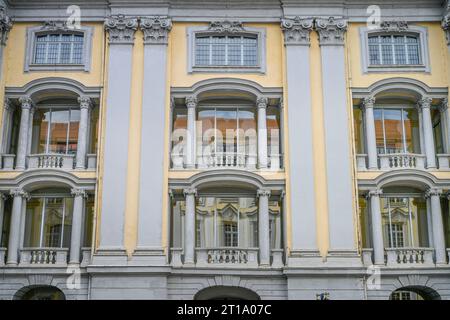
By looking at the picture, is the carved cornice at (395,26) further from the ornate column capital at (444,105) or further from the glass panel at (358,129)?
the glass panel at (358,129)

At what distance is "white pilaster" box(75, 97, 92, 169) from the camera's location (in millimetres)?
27670

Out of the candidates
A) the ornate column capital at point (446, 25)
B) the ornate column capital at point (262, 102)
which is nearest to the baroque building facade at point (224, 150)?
the ornate column capital at point (262, 102)

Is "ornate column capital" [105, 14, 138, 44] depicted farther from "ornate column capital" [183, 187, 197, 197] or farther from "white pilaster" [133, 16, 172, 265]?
"ornate column capital" [183, 187, 197, 197]

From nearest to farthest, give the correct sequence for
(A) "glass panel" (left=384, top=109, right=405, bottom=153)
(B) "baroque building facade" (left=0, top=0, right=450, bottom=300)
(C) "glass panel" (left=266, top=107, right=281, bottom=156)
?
(B) "baroque building facade" (left=0, top=0, right=450, bottom=300), (C) "glass panel" (left=266, top=107, right=281, bottom=156), (A) "glass panel" (left=384, top=109, right=405, bottom=153)

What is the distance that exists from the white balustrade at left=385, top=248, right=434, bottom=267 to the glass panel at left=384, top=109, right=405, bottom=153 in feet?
14.4

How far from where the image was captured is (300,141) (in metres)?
27.5

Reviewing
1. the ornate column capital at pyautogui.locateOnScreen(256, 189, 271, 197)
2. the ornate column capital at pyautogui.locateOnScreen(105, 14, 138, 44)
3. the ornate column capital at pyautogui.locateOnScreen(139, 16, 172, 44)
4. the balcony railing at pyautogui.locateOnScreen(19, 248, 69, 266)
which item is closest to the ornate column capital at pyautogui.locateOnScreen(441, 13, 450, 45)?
the ornate column capital at pyautogui.locateOnScreen(256, 189, 271, 197)

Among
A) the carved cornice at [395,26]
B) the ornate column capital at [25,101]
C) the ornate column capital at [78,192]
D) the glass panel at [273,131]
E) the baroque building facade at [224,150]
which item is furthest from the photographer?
the carved cornice at [395,26]

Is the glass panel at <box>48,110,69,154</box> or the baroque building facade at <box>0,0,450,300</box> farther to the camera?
the glass panel at <box>48,110,69,154</box>

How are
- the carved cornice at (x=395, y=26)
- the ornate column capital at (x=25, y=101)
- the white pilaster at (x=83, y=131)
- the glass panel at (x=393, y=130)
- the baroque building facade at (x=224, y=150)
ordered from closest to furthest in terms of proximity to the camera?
the baroque building facade at (x=224, y=150) → the white pilaster at (x=83, y=131) → the ornate column capital at (x=25, y=101) → the glass panel at (x=393, y=130) → the carved cornice at (x=395, y=26)

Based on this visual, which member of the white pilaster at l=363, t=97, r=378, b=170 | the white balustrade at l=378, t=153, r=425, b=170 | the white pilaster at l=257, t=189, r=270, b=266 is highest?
the white pilaster at l=363, t=97, r=378, b=170

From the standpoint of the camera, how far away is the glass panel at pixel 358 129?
2853cm

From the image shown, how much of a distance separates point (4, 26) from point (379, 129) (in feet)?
54.8

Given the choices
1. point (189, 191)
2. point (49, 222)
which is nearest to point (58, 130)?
point (49, 222)
